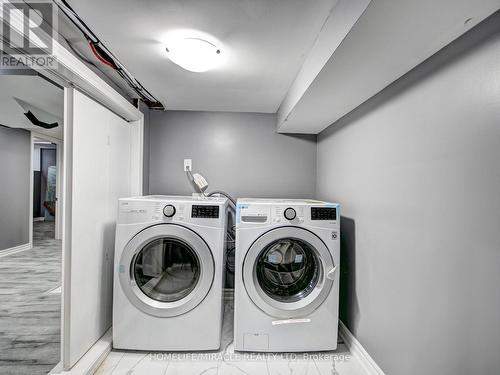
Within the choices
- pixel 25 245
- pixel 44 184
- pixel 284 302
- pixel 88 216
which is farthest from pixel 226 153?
pixel 44 184

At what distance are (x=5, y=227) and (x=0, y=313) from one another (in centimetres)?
225

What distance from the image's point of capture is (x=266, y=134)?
7.88 ft

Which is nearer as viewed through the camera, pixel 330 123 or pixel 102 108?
pixel 102 108

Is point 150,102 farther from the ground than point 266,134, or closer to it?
farther from the ground

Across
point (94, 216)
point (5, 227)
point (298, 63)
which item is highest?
point (298, 63)

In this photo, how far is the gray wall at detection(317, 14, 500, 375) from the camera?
77cm

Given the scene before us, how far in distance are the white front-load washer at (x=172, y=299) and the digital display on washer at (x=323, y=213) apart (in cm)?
62

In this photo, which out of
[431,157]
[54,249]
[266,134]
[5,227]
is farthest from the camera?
[54,249]

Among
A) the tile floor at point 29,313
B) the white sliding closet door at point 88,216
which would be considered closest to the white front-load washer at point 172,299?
the white sliding closet door at point 88,216

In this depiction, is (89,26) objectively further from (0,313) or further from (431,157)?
(0,313)

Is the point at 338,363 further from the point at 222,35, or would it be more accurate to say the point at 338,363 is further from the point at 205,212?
the point at 222,35

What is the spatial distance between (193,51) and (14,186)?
430 centimetres

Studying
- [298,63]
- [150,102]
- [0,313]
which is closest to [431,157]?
[298,63]

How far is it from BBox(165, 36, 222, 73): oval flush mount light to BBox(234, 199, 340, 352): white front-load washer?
88cm
